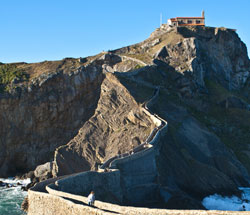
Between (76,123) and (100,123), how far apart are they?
17.1 m

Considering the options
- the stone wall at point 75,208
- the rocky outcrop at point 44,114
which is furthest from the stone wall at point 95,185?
the rocky outcrop at point 44,114

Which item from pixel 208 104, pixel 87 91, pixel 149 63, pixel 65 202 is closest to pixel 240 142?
pixel 208 104

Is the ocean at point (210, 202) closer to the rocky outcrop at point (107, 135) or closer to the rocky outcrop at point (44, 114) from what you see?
the rocky outcrop at point (107, 135)

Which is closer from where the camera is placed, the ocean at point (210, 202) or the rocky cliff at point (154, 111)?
the ocean at point (210, 202)

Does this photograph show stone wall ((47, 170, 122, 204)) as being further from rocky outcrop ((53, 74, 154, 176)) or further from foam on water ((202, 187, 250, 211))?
foam on water ((202, 187, 250, 211))

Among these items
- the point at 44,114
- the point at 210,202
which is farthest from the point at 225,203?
the point at 44,114

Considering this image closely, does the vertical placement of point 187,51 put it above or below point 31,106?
above

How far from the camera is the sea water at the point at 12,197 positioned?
43.7 m

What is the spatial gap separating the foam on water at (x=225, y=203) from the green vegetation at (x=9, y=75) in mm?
42159

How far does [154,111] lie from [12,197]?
66.0ft

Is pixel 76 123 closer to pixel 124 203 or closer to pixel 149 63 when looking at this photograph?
pixel 149 63

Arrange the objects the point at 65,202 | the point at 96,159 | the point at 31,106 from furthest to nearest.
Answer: the point at 31,106 < the point at 96,159 < the point at 65,202

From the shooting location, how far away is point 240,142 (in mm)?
65688

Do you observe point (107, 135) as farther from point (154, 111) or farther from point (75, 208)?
point (75, 208)
